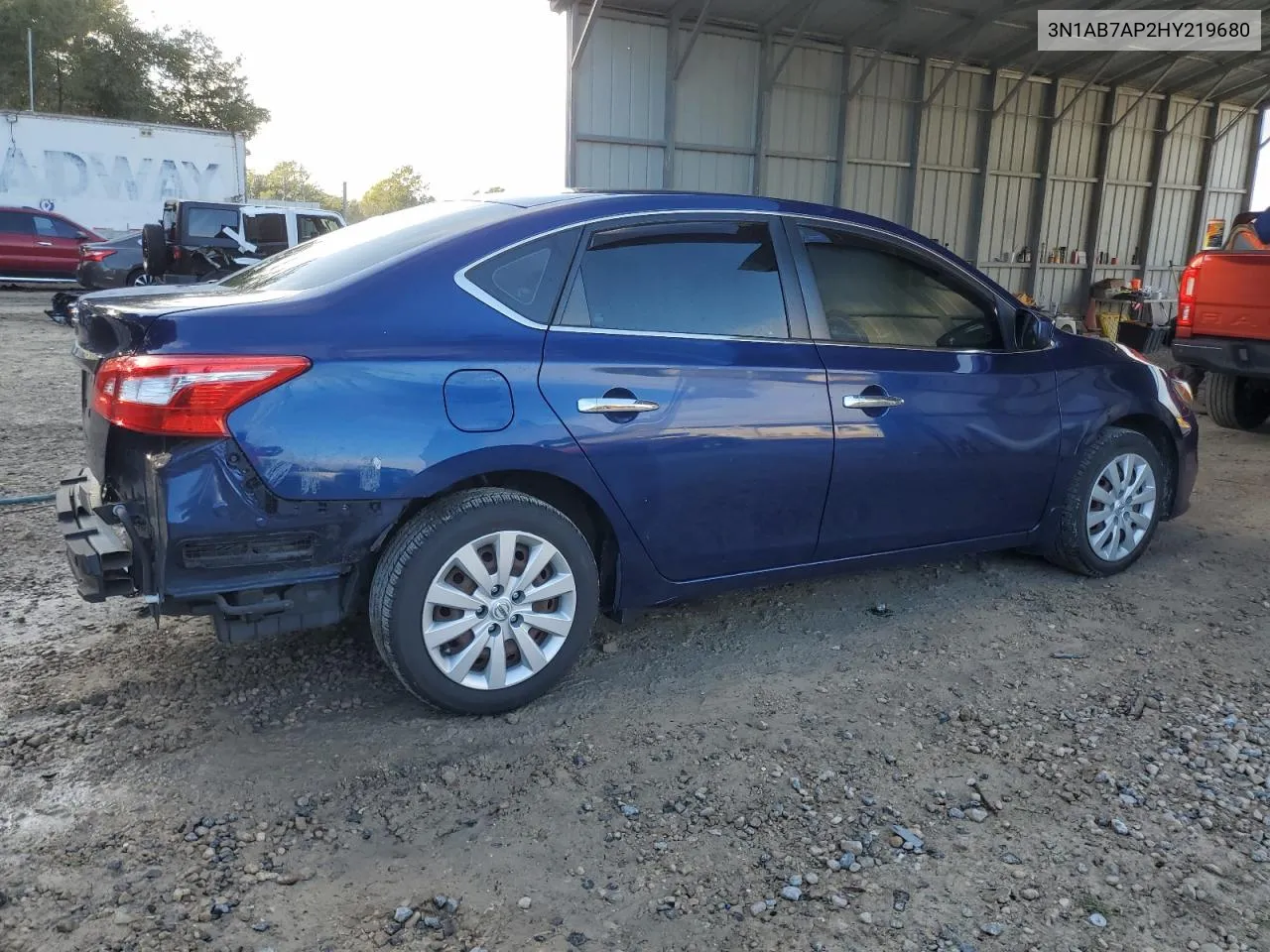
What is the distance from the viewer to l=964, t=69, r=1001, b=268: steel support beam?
1736cm

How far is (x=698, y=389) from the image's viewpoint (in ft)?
10.7

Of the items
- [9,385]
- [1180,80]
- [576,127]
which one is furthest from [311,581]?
[1180,80]

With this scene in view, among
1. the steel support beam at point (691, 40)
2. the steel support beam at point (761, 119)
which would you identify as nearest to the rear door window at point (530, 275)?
the steel support beam at point (691, 40)

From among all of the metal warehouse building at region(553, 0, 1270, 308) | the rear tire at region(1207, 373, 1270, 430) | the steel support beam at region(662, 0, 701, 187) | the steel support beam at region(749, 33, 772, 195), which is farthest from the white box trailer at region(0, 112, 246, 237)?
the rear tire at region(1207, 373, 1270, 430)

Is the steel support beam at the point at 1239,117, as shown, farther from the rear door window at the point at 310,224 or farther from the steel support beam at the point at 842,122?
the rear door window at the point at 310,224

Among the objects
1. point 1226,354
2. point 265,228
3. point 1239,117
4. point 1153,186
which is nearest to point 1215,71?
point 1153,186

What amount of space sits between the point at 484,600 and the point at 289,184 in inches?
2913

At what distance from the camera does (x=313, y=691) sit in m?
3.27

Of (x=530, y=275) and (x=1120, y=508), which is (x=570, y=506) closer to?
(x=530, y=275)

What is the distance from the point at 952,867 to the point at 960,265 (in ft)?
8.07

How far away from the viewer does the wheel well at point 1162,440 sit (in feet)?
15.0

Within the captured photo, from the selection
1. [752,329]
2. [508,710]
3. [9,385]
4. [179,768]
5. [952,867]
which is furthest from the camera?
[9,385]

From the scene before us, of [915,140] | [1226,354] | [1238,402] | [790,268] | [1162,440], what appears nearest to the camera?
[790,268]

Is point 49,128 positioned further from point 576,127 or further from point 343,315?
point 343,315
